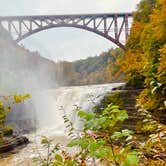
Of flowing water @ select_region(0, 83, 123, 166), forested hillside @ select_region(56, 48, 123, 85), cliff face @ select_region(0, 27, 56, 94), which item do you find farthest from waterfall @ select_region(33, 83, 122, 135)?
forested hillside @ select_region(56, 48, 123, 85)

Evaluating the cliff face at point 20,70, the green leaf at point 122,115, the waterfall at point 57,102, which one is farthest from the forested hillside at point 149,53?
the cliff face at point 20,70

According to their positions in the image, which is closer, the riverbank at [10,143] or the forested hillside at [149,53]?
the forested hillside at [149,53]

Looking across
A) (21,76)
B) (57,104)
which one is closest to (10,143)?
(57,104)

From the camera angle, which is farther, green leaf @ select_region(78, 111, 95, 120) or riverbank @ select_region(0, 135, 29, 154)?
riverbank @ select_region(0, 135, 29, 154)

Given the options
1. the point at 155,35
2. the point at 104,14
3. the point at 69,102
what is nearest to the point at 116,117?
the point at 155,35

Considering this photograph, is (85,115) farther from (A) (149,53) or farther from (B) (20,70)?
(B) (20,70)

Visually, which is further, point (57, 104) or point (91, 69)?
point (91, 69)

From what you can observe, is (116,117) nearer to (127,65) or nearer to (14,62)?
(127,65)

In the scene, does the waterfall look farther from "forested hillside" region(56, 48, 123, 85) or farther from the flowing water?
"forested hillside" region(56, 48, 123, 85)

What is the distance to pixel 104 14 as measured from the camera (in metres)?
28.7

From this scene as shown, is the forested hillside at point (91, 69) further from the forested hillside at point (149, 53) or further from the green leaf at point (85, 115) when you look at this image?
the green leaf at point (85, 115)

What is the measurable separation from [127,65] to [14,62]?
1899 cm

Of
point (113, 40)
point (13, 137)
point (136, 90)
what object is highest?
point (113, 40)

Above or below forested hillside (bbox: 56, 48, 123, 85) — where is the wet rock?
below
